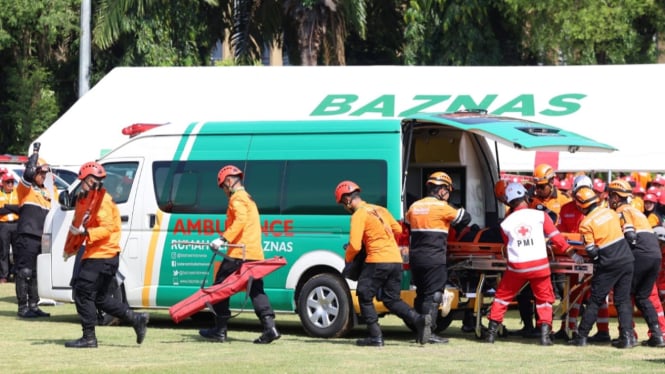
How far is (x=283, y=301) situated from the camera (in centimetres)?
1509

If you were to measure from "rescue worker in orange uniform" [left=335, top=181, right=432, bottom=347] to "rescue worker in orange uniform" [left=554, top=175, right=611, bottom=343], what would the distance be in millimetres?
1853

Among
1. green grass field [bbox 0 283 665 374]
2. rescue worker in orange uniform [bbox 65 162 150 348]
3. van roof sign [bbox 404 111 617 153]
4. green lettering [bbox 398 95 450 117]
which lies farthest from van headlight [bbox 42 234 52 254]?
green lettering [bbox 398 95 450 117]

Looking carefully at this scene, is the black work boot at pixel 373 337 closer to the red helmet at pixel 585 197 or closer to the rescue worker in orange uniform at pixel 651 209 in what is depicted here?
the red helmet at pixel 585 197

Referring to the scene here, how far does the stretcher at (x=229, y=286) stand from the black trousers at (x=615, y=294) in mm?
3172

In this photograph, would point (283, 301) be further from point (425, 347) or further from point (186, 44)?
point (186, 44)

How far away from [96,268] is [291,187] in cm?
257

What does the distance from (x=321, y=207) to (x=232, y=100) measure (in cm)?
825

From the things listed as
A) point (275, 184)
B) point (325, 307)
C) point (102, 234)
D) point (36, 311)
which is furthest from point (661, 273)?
point (36, 311)

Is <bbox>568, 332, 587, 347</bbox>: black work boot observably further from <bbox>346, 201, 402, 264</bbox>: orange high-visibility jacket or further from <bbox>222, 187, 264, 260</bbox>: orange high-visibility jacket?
<bbox>222, 187, 264, 260</bbox>: orange high-visibility jacket

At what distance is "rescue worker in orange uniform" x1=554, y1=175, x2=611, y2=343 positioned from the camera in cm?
1444

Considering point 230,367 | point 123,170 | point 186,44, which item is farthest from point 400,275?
point 186,44

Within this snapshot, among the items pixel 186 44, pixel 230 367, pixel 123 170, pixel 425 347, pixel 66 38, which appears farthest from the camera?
pixel 66 38

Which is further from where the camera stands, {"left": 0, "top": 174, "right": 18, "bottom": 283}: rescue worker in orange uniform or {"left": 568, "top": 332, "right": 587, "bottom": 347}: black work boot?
{"left": 0, "top": 174, "right": 18, "bottom": 283}: rescue worker in orange uniform

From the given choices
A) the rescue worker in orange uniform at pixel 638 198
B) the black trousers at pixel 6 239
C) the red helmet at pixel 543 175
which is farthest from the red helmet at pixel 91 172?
the black trousers at pixel 6 239
